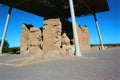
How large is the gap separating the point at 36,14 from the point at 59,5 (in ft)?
18.3

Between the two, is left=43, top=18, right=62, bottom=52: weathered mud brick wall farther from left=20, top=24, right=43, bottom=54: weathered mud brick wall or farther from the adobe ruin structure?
left=20, top=24, right=43, bottom=54: weathered mud brick wall

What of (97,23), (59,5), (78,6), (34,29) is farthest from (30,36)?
(97,23)

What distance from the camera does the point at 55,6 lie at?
2477 centimetres

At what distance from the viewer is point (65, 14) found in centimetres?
2939

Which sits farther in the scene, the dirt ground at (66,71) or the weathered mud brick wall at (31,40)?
the weathered mud brick wall at (31,40)

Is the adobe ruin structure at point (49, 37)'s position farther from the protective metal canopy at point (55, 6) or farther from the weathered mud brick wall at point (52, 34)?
the protective metal canopy at point (55, 6)

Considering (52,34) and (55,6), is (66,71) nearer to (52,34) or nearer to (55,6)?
(52,34)

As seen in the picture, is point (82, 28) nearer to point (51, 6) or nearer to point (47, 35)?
point (51, 6)

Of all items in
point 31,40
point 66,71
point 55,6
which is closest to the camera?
point 66,71

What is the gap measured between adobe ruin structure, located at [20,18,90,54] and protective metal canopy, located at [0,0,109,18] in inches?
103

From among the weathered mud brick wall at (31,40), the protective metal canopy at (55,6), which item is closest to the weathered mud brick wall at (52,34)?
the weathered mud brick wall at (31,40)

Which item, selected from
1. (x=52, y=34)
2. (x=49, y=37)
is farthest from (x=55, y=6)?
(x=49, y=37)

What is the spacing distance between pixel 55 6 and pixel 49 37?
246 inches

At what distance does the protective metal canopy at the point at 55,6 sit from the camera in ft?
76.0
